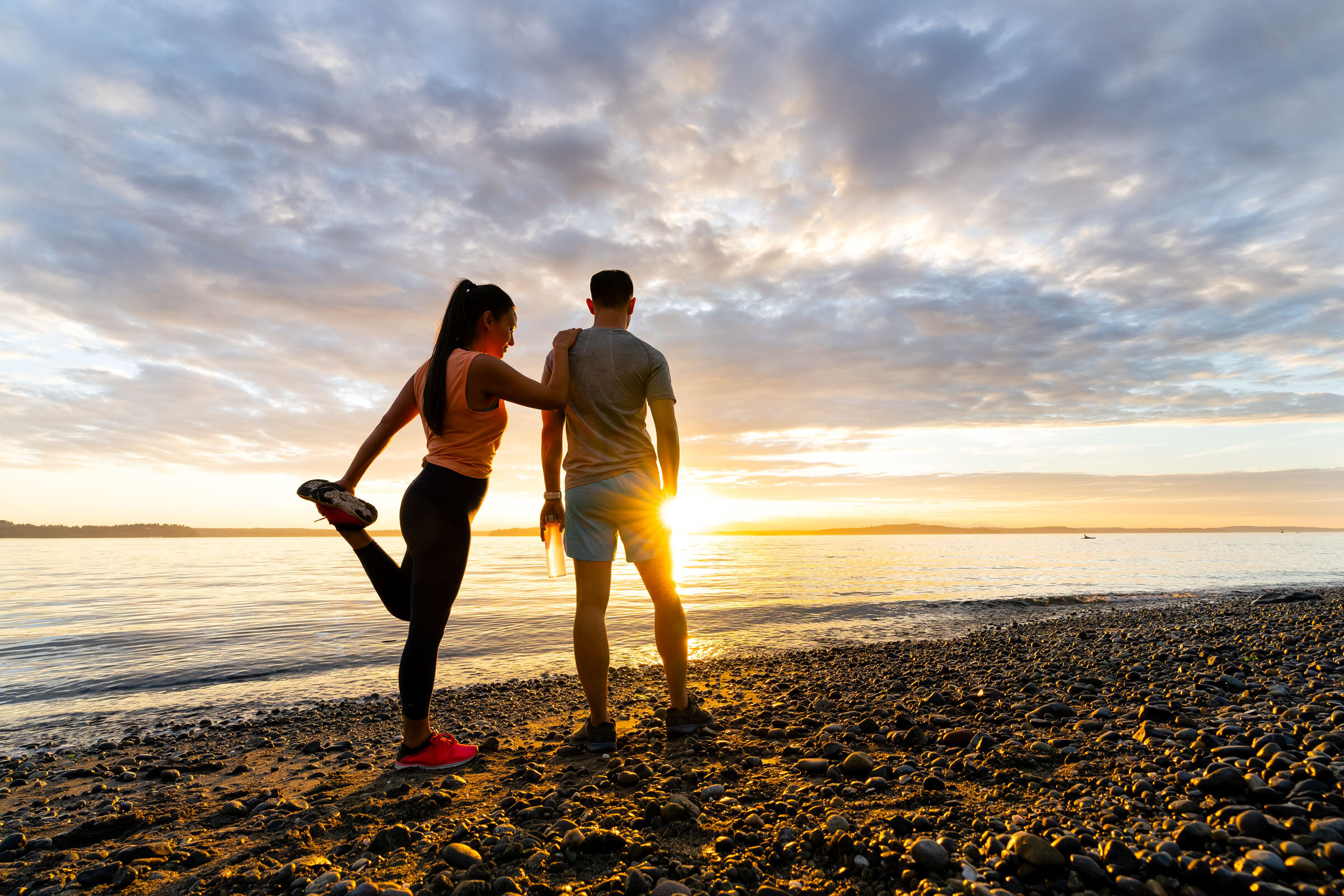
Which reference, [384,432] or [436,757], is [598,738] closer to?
[436,757]

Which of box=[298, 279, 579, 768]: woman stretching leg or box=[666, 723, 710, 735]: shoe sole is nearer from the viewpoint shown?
box=[298, 279, 579, 768]: woman stretching leg

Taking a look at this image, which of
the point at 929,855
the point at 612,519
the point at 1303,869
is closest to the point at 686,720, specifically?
the point at 612,519

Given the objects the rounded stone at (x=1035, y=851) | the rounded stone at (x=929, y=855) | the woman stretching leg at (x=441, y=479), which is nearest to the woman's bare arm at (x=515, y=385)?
the woman stretching leg at (x=441, y=479)

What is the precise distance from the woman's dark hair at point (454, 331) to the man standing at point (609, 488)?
0.57 metres

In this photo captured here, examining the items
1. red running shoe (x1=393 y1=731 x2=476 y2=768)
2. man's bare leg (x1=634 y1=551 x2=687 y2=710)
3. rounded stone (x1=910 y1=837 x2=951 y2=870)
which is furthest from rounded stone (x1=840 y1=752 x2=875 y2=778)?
red running shoe (x1=393 y1=731 x2=476 y2=768)

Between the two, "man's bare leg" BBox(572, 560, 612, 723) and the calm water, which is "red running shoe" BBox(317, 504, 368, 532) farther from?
the calm water

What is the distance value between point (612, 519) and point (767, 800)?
2.02 meters

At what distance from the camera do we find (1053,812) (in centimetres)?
274

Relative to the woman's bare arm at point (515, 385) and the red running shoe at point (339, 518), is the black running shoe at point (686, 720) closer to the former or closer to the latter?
the woman's bare arm at point (515, 385)

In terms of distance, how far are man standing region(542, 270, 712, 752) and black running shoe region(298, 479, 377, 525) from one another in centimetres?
124

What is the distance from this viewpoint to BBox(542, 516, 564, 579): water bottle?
173 inches

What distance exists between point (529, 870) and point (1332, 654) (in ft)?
29.1

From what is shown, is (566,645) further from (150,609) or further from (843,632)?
(150,609)

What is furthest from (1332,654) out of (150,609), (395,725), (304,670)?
(150,609)
